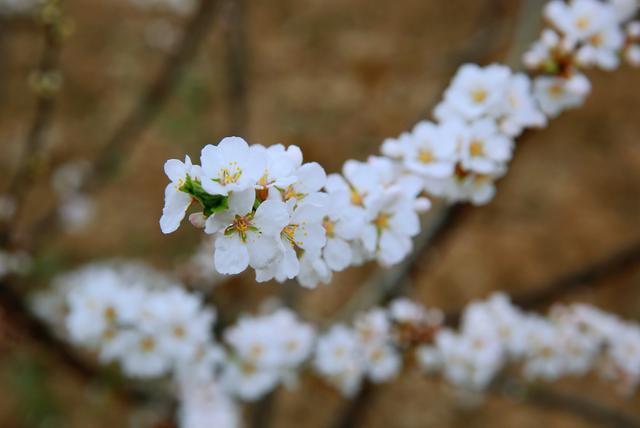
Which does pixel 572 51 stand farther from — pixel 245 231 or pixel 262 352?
pixel 262 352

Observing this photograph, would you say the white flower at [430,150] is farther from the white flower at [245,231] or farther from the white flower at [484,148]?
the white flower at [245,231]

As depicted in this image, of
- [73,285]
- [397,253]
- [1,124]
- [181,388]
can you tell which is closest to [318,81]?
[1,124]

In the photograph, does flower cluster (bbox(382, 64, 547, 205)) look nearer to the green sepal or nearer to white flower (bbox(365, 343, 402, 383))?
the green sepal

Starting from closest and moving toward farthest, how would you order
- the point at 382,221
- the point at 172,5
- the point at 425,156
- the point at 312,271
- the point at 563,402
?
the point at 312,271 < the point at 382,221 < the point at 425,156 < the point at 563,402 < the point at 172,5

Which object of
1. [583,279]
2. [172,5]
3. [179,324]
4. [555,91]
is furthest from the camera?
[172,5]

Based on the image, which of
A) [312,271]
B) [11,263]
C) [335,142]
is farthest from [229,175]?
[335,142]

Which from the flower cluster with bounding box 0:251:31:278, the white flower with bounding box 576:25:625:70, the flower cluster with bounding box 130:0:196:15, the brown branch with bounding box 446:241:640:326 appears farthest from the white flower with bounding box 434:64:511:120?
the flower cluster with bounding box 130:0:196:15

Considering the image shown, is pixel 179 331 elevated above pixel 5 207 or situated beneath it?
situated beneath

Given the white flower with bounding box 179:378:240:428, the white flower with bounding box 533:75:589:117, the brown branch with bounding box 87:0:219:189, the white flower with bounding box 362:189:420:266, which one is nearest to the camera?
the white flower with bounding box 362:189:420:266
